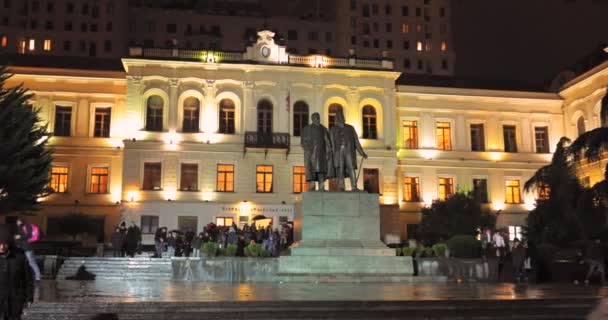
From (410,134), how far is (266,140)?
34.4 ft

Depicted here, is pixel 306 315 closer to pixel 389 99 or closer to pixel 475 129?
pixel 389 99

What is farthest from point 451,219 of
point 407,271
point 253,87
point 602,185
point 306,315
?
point 306,315

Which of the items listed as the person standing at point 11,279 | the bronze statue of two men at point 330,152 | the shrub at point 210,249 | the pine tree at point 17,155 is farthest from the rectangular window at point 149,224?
the person standing at point 11,279

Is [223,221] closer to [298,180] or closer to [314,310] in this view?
[298,180]

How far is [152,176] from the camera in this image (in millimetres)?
37906

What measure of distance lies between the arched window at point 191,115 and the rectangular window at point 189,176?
2.32 metres

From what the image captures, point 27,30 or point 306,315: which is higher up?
point 27,30

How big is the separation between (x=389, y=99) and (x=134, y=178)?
1714cm

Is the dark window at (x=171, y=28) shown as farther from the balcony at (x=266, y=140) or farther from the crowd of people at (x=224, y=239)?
the crowd of people at (x=224, y=239)

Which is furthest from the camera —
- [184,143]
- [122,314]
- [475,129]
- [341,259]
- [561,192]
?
[475,129]

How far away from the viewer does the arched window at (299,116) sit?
131 ft

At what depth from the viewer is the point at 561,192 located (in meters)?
24.5

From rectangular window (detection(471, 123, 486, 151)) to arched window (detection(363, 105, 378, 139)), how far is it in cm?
762

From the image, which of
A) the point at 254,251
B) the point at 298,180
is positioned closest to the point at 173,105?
the point at 298,180
